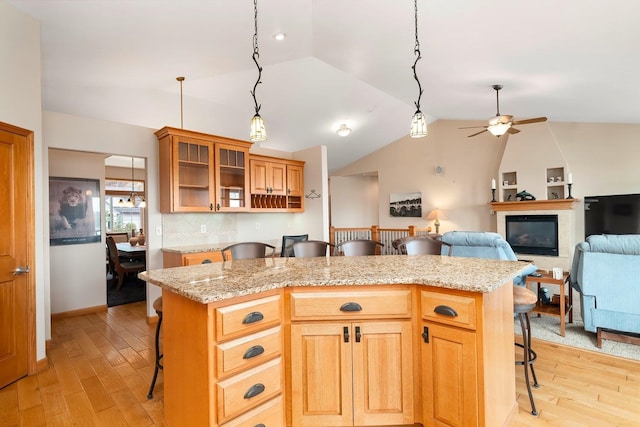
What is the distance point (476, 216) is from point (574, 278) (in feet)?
13.4

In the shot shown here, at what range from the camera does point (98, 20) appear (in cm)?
261

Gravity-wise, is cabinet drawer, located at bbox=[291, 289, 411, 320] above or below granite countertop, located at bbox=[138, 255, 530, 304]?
below

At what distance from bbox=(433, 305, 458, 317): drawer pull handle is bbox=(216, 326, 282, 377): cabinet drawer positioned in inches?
34.3

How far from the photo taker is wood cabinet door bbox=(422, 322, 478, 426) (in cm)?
167

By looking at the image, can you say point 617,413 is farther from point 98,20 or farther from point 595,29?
point 98,20

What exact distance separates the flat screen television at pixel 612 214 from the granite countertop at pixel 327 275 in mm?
4961

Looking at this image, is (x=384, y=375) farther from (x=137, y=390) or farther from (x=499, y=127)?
(x=499, y=127)

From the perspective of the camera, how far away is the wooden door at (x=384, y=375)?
6.06ft

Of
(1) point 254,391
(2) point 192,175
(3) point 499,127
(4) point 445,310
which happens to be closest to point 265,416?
(1) point 254,391

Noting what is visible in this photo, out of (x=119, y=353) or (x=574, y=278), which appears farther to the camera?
(x=574, y=278)

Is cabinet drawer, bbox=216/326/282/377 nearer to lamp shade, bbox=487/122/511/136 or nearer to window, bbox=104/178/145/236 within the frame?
lamp shade, bbox=487/122/511/136

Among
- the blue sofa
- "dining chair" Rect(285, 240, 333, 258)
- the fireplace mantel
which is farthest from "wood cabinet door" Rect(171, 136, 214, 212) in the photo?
the fireplace mantel

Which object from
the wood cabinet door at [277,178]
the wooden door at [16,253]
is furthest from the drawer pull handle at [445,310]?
the wood cabinet door at [277,178]

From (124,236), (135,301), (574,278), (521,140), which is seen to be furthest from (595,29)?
(124,236)
